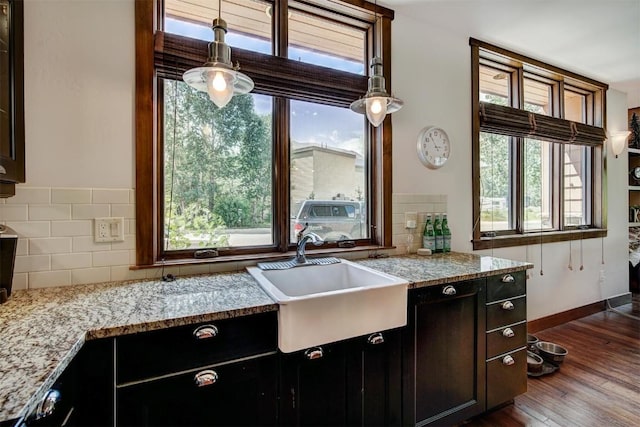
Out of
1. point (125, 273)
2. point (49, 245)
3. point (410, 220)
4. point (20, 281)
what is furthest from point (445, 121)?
point (20, 281)

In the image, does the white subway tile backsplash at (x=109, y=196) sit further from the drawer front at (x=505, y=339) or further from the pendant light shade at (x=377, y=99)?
the drawer front at (x=505, y=339)

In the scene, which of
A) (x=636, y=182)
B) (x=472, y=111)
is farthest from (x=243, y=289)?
(x=636, y=182)

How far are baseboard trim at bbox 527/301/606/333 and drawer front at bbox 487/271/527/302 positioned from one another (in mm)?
1461

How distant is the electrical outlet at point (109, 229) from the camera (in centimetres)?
148

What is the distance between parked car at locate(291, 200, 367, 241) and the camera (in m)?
2.07

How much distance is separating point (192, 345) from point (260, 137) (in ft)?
4.13

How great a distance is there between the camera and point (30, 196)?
1368mm

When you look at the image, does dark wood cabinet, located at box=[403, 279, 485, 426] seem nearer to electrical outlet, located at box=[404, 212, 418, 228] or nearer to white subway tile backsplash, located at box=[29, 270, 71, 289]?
electrical outlet, located at box=[404, 212, 418, 228]

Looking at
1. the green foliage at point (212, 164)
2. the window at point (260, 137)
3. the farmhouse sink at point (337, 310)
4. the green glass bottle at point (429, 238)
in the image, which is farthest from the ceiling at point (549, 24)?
the farmhouse sink at point (337, 310)

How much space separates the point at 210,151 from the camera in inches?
71.7

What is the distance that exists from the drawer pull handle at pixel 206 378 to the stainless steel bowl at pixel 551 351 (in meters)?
2.52

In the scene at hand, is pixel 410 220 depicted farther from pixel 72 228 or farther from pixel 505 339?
pixel 72 228

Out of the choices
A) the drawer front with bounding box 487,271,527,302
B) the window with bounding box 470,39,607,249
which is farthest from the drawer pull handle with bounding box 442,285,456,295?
the window with bounding box 470,39,607,249

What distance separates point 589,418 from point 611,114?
352cm
